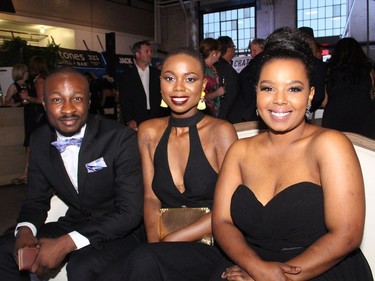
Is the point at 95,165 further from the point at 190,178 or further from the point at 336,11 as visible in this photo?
the point at 336,11

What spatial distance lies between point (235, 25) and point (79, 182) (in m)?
15.2

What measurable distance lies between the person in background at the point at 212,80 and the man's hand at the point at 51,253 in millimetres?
2778

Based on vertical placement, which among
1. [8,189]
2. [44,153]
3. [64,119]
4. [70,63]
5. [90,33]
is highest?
[90,33]

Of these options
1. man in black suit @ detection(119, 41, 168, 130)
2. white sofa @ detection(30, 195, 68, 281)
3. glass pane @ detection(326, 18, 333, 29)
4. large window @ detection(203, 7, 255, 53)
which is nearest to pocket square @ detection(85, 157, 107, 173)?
white sofa @ detection(30, 195, 68, 281)

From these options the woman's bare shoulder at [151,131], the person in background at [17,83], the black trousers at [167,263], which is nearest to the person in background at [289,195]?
the black trousers at [167,263]

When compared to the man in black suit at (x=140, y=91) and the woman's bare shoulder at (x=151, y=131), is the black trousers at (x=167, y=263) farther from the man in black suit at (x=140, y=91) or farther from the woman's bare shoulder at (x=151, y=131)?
the man in black suit at (x=140, y=91)

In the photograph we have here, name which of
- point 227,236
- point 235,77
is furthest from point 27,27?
point 227,236

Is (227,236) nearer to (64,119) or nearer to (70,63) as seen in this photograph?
(64,119)

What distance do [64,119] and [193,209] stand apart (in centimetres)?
82

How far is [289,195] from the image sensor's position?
160 centimetres

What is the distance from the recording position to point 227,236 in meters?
1.73

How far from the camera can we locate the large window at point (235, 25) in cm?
1586

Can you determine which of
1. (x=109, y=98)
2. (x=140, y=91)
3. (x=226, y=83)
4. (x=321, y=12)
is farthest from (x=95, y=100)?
(x=321, y=12)

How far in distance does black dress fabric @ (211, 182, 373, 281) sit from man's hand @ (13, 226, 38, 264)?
0.94m
